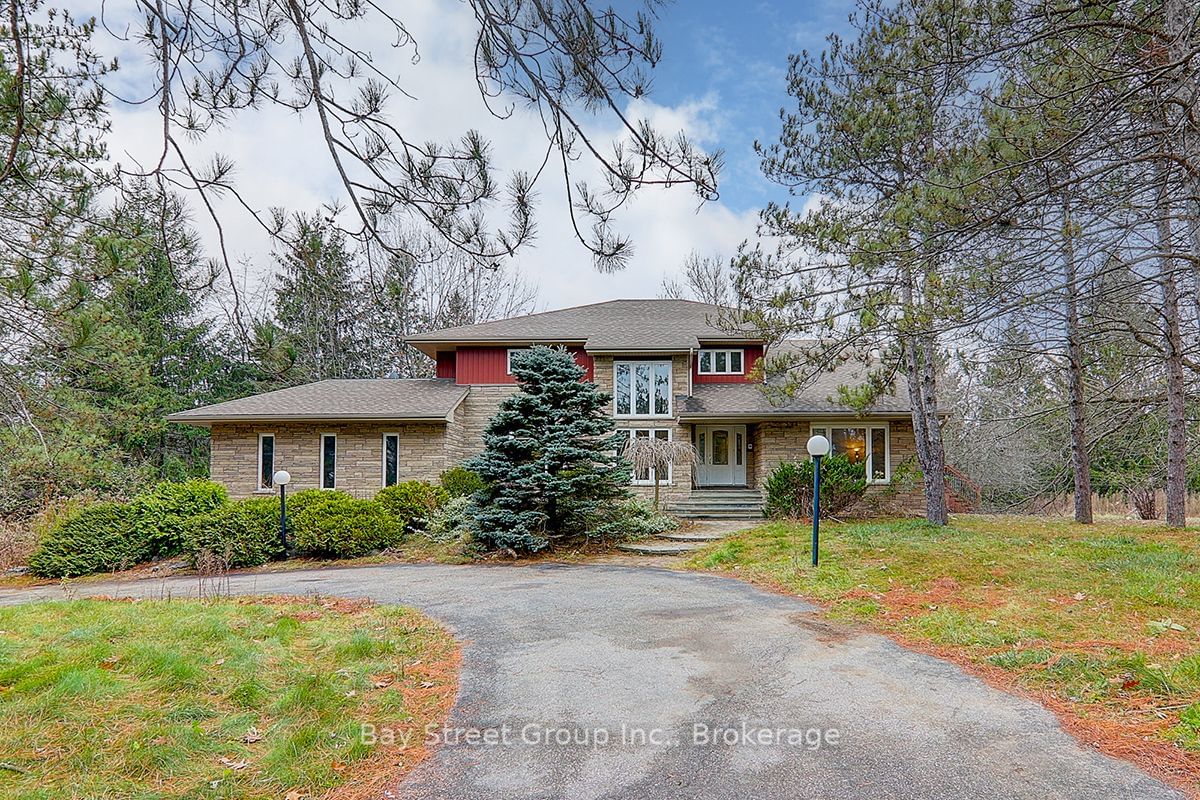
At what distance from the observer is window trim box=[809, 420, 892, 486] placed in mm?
17000

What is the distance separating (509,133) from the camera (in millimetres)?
3564

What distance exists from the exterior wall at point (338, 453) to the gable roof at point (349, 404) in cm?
49

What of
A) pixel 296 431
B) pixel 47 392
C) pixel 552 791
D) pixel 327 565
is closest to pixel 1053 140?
pixel 552 791

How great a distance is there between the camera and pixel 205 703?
3.85 meters

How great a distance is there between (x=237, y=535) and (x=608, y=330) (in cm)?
1082

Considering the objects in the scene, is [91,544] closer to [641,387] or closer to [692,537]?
[692,537]

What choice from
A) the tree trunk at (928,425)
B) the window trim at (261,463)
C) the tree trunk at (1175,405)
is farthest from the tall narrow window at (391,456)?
the tree trunk at (1175,405)

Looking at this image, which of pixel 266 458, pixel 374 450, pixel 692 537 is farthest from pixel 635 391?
pixel 266 458

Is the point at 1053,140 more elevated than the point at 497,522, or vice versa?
the point at 1053,140

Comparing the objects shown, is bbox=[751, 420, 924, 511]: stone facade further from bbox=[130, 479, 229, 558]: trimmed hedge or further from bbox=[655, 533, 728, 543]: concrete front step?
bbox=[130, 479, 229, 558]: trimmed hedge

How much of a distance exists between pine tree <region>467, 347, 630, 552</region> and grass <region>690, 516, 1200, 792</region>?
2.49 m

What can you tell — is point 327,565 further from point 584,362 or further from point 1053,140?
point 1053,140

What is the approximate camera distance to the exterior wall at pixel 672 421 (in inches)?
687

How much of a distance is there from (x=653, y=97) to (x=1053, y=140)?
4797mm
